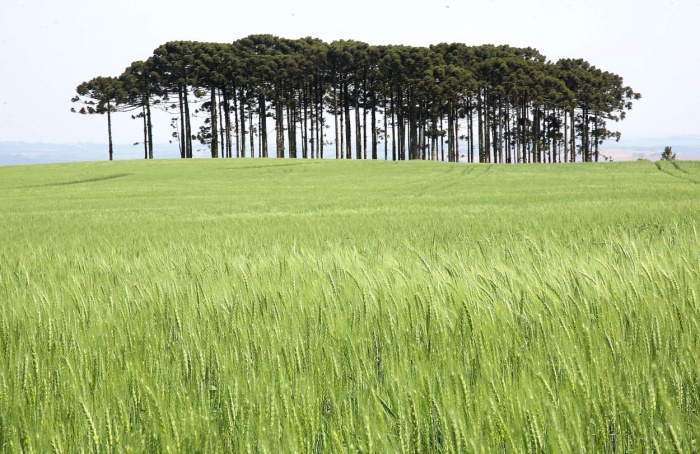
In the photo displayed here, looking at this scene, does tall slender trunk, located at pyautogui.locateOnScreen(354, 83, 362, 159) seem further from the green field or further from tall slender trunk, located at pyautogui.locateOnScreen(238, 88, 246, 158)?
the green field

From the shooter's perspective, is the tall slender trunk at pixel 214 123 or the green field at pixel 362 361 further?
the tall slender trunk at pixel 214 123

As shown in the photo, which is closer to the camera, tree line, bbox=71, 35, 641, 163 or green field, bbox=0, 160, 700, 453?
green field, bbox=0, 160, 700, 453

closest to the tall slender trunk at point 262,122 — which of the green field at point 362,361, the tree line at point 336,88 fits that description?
the tree line at point 336,88

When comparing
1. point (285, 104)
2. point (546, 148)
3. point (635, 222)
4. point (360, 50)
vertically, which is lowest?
point (635, 222)

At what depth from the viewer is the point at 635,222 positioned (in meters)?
7.81

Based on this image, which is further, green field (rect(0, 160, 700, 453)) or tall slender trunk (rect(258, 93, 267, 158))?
tall slender trunk (rect(258, 93, 267, 158))

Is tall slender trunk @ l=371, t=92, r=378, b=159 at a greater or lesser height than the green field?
greater

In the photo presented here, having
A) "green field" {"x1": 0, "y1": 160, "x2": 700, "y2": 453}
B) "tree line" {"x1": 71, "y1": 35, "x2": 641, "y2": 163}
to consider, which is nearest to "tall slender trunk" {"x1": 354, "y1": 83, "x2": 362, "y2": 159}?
"tree line" {"x1": 71, "y1": 35, "x2": 641, "y2": 163}

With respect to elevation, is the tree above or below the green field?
above

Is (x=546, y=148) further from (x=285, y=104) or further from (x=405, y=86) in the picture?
(x=285, y=104)

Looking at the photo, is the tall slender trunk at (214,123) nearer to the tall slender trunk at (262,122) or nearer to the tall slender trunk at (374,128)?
the tall slender trunk at (262,122)

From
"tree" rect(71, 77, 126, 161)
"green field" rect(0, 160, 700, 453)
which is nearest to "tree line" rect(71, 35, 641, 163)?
"tree" rect(71, 77, 126, 161)

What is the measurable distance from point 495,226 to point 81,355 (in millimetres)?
6214

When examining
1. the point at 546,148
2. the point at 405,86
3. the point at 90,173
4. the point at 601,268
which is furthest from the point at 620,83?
the point at 601,268
